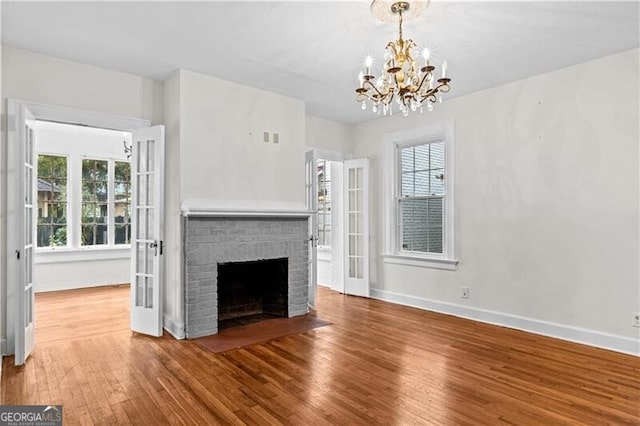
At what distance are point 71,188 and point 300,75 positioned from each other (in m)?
5.21

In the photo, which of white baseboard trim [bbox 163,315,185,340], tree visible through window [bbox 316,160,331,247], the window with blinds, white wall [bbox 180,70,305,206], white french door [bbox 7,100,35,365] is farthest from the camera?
tree visible through window [bbox 316,160,331,247]

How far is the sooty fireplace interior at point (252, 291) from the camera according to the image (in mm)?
4777

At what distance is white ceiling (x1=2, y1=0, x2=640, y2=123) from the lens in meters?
2.84

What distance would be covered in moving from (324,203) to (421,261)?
2.66 metres

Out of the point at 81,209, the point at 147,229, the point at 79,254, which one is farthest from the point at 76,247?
the point at 147,229

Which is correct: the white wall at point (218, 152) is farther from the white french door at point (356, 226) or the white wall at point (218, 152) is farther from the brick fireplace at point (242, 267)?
the white french door at point (356, 226)

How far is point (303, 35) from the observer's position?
324cm

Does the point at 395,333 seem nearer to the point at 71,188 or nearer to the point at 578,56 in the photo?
the point at 578,56

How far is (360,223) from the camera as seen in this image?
20.3ft

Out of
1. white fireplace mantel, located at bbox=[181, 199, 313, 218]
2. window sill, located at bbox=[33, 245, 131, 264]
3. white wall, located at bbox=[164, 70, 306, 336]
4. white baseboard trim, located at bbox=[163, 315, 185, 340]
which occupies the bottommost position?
white baseboard trim, located at bbox=[163, 315, 185, 340]

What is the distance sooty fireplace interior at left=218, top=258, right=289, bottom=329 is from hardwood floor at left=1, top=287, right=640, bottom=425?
2.92 feet

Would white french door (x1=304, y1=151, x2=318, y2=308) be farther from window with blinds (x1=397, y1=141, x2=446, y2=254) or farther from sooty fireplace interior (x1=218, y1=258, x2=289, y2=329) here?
window with blinds (x1=397, y1=141, x2=446, y2=254)

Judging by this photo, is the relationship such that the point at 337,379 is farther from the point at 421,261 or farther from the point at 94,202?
the point at 94,202

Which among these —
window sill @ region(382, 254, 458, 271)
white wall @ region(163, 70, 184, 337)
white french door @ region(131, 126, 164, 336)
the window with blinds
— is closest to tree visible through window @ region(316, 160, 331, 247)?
window sill @ region(382, 254, 458, 271)
